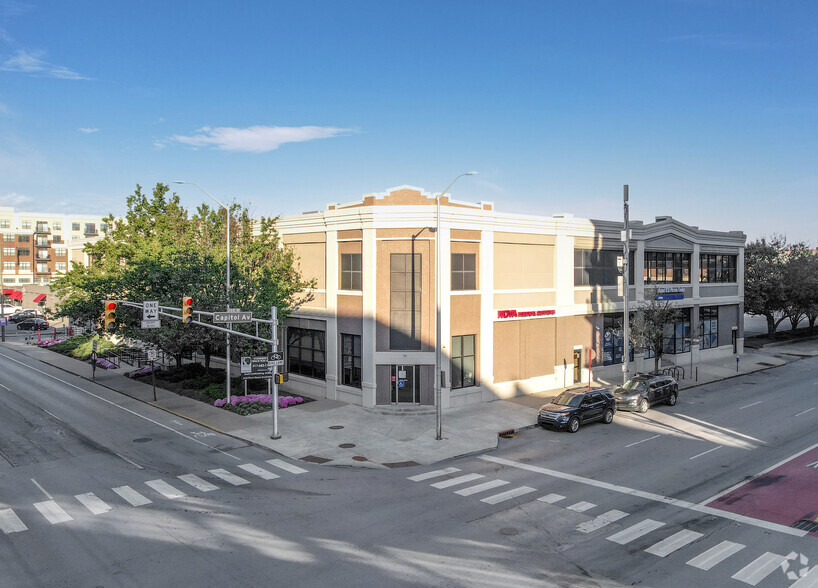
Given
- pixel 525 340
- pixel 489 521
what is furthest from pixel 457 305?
pixel 489 521

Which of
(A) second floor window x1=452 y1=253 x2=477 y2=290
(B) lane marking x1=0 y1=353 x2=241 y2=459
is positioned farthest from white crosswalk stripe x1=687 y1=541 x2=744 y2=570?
(A) second floor window x1=452 y1=253 x2=477 y2=290

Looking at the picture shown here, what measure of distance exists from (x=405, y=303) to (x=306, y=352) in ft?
27.7

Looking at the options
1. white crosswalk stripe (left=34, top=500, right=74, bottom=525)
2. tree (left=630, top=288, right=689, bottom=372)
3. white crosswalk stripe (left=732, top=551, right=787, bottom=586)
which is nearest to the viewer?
white crosswalk stripe (left=732, top=551, right=787, bottom=586)

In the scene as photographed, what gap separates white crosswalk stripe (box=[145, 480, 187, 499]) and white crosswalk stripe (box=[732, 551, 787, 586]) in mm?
15450

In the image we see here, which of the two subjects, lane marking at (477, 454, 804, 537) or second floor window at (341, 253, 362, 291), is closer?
lane marking at (477, 454, 804, 537)

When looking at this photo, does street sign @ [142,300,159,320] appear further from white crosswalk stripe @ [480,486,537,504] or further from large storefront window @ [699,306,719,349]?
large storefront window @ [699,306,719,349]

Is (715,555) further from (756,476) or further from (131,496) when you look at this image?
(131,496)

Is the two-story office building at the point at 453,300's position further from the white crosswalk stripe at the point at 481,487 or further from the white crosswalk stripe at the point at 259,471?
the white crosswalk stripe at the point at 259,471

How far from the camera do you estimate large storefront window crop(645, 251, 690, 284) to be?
43125mm

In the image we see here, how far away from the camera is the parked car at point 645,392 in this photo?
99.2ft

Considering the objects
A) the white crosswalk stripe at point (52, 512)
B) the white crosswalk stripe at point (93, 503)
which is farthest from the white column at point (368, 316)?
the white crosswalk stripe at point (52, 512)

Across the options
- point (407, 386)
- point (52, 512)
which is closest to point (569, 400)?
point (407, 386)

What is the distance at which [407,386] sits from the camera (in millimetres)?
30906

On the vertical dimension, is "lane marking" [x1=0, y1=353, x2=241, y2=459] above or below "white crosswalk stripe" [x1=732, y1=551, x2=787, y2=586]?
below
